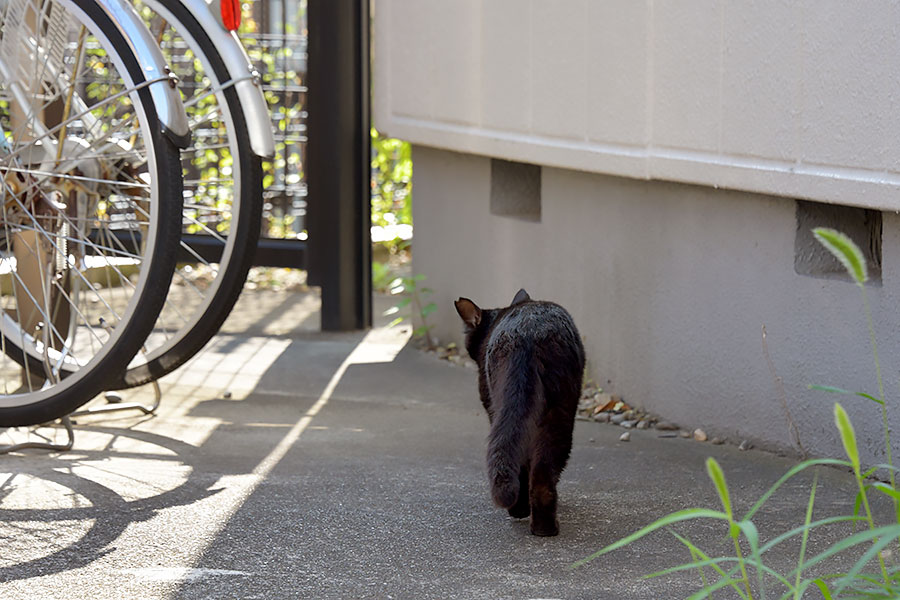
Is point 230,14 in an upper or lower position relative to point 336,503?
upper

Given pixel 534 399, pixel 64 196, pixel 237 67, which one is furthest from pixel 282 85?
pixel 534 399

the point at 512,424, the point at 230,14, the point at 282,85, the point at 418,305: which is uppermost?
the point at 230,14

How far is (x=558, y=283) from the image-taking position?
475cm

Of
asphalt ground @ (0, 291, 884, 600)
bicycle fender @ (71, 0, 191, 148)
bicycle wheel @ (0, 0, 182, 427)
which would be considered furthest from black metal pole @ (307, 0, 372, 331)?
bicycle fender @ (71, 0, 191, 148)

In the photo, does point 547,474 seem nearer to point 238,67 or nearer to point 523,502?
point 523,502

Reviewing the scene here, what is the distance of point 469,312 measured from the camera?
3346 mm

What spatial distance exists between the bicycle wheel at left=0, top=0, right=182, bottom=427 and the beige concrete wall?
158cm

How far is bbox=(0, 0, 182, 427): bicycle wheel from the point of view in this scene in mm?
3395

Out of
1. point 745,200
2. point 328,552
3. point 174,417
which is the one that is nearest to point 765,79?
point 745,200

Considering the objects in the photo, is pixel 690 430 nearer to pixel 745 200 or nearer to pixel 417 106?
pixel 745 200

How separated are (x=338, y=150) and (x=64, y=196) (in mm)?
1792

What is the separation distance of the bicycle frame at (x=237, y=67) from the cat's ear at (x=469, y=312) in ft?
3.31

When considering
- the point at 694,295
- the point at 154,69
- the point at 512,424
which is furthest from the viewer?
the point at 694,295

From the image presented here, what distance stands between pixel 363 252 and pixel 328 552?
10.1ft
